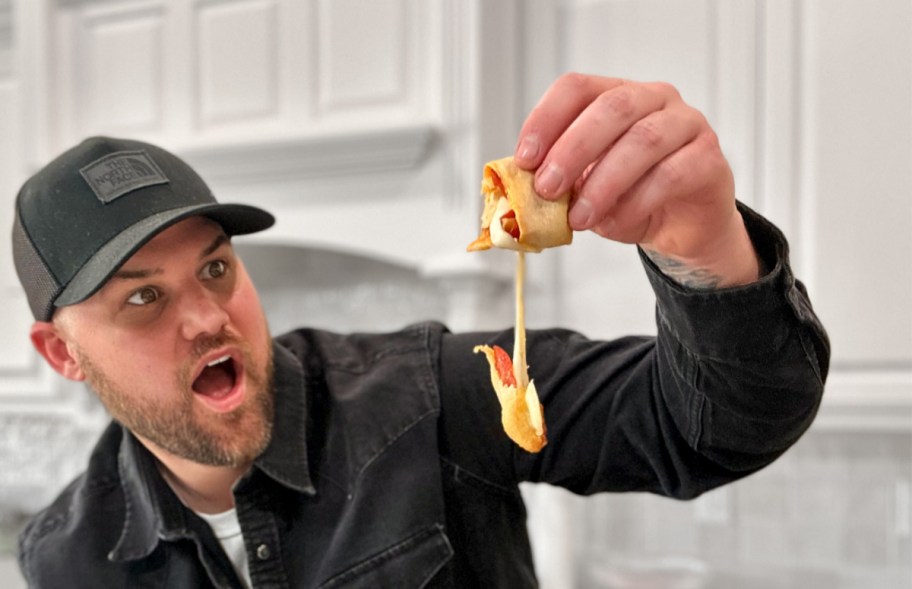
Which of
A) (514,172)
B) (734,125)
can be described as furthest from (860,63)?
(514,172)

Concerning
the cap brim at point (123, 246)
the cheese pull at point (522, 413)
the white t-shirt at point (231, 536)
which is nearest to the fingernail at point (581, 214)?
the cheese pull at point (522, 413)

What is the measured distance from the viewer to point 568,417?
877 millimetres

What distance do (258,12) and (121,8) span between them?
1.11 ft

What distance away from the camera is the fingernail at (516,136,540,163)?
598 millimetres

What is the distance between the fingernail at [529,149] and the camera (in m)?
0.60

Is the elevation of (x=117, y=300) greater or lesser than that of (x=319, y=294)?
greater

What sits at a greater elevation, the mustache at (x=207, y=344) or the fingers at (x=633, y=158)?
the fingers at (x=633, y=158)

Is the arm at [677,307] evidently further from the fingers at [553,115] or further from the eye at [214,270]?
the eye at [214,270]

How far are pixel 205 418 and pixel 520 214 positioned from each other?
51cm

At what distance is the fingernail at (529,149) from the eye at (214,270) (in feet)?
1.62

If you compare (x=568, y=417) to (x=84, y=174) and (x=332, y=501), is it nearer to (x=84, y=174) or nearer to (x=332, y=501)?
(x=332, y=501)

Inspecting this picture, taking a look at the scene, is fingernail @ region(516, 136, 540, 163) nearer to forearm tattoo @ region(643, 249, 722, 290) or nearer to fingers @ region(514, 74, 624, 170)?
fingers @ region(514, 74, 624, 170)

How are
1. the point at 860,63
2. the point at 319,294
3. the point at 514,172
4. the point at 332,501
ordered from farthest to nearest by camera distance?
the point at 319,294 → the point at 860,63 → the point at 332,501 → the point at 514,172

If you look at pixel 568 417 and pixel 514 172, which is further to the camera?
pixel 568 417
